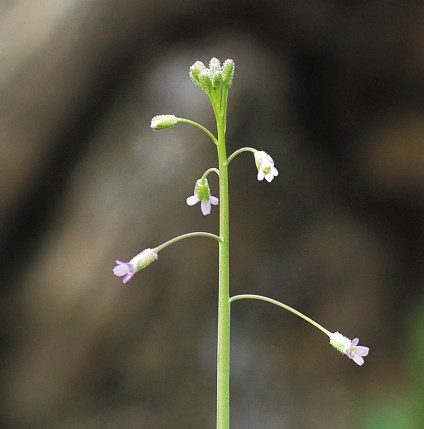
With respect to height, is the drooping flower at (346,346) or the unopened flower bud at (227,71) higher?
the unopened flower bud at (227,71)

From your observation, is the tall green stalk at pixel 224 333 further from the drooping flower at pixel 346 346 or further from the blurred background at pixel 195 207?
the blurred background at pixel 195 207

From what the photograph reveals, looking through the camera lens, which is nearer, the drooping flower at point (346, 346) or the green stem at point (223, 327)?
the green stem at point (223, 327)

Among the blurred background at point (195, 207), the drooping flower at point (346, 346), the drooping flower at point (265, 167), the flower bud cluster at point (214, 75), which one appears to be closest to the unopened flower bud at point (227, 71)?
the flower bud cluster at point (214, 75)

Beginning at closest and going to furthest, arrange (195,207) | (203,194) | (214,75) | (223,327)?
1. (223,327)
2. (214,75)
3. (203,194)
4. (195,207)

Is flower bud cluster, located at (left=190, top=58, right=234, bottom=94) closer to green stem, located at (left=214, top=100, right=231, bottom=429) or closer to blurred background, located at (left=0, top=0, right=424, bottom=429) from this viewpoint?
green stem, located at (left=214, top=100, right=231, bottom=429)

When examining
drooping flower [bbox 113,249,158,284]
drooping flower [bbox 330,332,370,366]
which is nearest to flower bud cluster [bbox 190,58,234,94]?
drooping flower [bbox 113,249,158,284]

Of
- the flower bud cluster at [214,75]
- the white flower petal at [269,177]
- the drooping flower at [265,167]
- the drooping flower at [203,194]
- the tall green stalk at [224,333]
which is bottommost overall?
the tall green stalk at [224,333]

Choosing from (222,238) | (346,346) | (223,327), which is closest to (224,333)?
(223,327)

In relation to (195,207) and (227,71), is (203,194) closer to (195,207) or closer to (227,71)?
(227,71)
